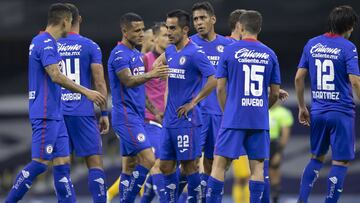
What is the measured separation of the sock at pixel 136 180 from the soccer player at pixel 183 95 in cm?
35

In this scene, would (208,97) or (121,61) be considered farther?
(208,97)

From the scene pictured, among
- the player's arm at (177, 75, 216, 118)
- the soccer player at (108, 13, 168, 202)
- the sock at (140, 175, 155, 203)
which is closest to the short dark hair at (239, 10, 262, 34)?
the player's arm at (177, 75, 216, 118)

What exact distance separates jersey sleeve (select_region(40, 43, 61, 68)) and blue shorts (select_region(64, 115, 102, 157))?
42.2 inches

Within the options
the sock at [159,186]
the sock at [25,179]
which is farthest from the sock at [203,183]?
the sock at [25,179]

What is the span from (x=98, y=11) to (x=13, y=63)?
2731mm

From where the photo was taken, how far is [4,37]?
70.6 feet

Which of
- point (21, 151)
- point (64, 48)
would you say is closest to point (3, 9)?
point (21, 151)

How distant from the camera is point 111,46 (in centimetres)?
2233

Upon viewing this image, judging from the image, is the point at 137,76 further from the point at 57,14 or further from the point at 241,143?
the point at 241,143

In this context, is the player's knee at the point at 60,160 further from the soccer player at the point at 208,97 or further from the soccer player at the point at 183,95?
the soccer player at the point at 208,97

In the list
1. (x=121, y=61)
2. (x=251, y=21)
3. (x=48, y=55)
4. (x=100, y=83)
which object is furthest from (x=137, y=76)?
(x=251, y=21)

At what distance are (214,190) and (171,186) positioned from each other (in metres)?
0.95

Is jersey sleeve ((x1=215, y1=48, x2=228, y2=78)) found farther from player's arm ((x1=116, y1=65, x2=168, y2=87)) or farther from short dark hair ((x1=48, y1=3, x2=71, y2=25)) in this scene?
short dark hair ((x1=48, y1=3, x2=71, y2=25))

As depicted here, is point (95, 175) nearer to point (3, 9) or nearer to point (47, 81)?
point (47, 81)
